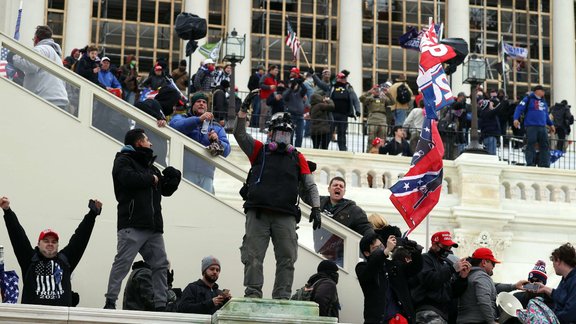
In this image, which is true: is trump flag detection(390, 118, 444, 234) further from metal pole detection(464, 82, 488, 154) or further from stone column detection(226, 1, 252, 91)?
stone column detection(226, 1, 252, 91)

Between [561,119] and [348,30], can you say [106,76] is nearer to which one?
[561,119]

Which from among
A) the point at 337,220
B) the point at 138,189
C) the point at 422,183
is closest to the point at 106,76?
the point at 422,183

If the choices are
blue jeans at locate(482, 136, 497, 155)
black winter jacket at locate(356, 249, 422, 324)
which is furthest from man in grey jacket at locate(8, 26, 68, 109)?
blue jeans at locate(482, 136, 497, 155)

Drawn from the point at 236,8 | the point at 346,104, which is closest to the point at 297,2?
the point at 236,8

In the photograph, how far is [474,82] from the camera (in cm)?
2497

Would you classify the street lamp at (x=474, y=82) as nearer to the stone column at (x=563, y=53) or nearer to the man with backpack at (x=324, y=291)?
the man with backpack at (x=324, y=291)

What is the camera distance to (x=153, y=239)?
1301cm

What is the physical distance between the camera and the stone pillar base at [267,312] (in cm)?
1116

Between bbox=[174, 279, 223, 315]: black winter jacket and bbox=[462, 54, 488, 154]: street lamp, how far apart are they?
12.3 m

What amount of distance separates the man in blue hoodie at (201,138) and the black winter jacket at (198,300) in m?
2.64

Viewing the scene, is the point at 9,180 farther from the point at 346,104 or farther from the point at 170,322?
the point at 346,104

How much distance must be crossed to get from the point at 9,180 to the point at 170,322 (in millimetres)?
4249

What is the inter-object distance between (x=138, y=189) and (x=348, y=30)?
29659mm

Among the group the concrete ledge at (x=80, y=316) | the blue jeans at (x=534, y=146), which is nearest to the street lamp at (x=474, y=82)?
the blue jeans at (x=534, y=146)
